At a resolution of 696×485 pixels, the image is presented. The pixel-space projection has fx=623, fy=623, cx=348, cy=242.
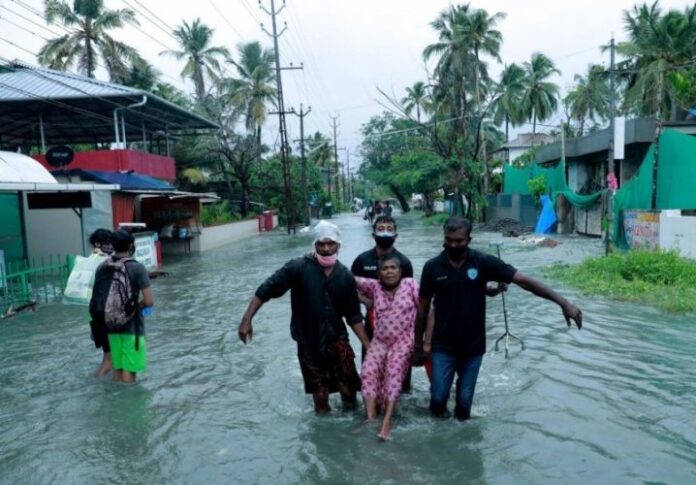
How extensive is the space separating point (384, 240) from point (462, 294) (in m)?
1.01

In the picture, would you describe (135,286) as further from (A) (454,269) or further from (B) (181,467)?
(A) (454,269)

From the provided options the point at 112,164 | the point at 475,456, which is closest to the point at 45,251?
the point at 112,164

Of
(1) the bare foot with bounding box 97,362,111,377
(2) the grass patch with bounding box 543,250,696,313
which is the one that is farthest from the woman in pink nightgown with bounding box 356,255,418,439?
(2) the grass patch with bounding box 543,250,696,313

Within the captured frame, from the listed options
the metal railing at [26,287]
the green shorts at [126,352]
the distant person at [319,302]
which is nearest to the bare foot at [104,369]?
the green shorts at [126,352]

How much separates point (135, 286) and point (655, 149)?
12177 mm

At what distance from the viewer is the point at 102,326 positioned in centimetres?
613

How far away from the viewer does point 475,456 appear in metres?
4.43

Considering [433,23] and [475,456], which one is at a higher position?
[433,23]

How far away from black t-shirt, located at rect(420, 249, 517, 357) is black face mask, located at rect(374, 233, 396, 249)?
2.37ft

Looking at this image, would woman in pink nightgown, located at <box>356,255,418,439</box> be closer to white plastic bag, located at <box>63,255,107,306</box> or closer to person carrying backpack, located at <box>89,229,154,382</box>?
person carrying backpack, located at <box>89,229,154,382</box>

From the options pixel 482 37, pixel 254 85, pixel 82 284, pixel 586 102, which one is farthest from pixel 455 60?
pixel 82 284

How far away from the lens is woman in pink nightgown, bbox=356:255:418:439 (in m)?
4.81

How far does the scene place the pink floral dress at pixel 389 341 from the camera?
4812 mm

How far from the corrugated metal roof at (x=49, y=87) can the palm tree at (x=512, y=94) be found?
109 ft
